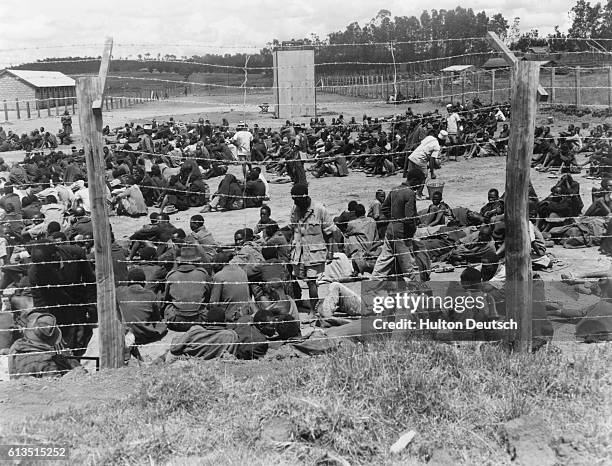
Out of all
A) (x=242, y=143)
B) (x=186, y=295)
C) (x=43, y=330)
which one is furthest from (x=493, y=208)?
(x=242, y=143)

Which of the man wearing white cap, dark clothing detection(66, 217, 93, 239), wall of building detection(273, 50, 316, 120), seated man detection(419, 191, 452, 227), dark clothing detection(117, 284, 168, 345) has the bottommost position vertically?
dark clothing detection(117, 284, 168, 345)

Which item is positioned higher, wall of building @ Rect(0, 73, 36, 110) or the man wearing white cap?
wall of building @ Rect(0, 73, 36, 110)

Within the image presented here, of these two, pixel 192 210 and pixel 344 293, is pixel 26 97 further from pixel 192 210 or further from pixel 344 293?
pixel 344 293

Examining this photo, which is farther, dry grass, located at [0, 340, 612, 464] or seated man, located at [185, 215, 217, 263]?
seated man, located at [185, 215, 217, 263]

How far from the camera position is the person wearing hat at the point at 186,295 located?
24.3ft

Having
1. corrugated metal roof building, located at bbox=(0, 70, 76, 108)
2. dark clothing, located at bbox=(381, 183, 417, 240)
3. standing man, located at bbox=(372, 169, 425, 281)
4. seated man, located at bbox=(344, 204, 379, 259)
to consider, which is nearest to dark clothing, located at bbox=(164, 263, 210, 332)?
standing man, located at bbox=(372, 169, 425, 281)

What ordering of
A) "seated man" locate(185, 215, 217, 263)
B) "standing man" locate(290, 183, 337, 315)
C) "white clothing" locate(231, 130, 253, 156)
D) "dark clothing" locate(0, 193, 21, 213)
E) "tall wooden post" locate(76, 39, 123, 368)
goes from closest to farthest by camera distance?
"tall wooden post" locate(76, 39, 123, 368), "standing man" locate(290, 183, 337, 315), "seated man" locate(185, 215, 217, 263), "dark clothing" locate(0, 193, 21, 213), "white clothing" locate(231, 130, 253, 156)

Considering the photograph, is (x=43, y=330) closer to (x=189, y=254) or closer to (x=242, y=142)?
(x=189, y=254)

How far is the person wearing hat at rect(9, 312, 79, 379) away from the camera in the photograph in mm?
5735

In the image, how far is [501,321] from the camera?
5.20 m

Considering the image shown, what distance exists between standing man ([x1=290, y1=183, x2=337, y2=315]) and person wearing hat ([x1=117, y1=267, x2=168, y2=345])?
1.64 metres

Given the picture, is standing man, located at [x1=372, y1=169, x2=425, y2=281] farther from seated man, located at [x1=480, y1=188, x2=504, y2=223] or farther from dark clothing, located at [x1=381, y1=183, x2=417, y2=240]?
seated man, located at [x1=480, y1=188, x2=504, y2=223]

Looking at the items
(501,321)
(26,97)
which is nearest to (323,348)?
(501,321)

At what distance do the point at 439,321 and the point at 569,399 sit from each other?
1.40 meters
